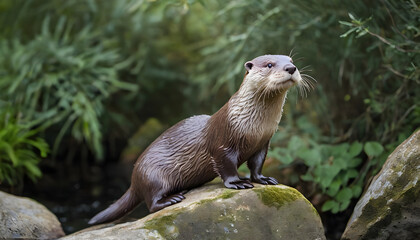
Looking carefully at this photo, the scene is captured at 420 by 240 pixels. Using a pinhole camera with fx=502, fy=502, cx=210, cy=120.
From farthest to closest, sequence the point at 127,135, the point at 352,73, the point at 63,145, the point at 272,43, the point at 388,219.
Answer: the point at 127,135 < the point at 63,145 < the point at 272,43 < the point at 352,73 < the point at 388,219

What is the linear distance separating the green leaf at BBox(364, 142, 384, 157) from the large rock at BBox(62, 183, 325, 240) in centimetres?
110

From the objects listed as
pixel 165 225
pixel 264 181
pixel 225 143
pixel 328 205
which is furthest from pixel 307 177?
pixel 165 225

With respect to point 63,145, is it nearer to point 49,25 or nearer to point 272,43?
point 49,25

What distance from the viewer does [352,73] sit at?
13.4ft

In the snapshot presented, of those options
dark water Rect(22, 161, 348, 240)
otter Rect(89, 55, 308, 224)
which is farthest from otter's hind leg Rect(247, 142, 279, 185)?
dark water Rect(22, 161, 348, 240)

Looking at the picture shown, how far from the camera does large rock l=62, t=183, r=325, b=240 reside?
2584 mm

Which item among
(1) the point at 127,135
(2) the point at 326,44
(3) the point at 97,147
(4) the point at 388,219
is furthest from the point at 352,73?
(1) the point at 127,135

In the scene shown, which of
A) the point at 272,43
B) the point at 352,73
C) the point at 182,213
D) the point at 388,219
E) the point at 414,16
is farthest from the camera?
the point at 272,43

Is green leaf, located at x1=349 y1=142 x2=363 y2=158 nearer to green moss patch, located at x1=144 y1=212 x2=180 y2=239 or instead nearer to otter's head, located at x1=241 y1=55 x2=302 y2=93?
otter's head, located at x1=241 y1=55 x2=302 y2=93

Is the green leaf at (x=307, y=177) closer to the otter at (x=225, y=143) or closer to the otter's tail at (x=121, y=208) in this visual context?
the otter at (x=225, y=143)

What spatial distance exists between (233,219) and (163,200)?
1.51ft

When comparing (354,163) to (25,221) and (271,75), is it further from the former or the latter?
(25,221)

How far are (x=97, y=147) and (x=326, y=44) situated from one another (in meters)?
2.40

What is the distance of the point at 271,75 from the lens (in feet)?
8.57
